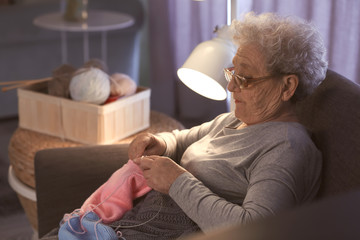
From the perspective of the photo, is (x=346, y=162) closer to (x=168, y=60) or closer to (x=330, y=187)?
(x=330, y=187)

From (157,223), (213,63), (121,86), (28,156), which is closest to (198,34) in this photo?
(121,86)

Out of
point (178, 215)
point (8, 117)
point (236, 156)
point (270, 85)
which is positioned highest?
point (270, 85)

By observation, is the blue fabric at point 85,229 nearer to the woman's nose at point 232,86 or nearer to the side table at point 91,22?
the woman's nose at point 232,86

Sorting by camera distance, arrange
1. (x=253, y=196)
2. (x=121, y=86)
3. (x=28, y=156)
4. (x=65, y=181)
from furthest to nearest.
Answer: (x=121, y=86)
(x=28, y=156)
(x=65, y=181)
(x=253, y=196)

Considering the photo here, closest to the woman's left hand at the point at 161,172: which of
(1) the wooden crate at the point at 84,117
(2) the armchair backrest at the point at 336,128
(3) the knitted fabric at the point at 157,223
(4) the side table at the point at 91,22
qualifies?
(3) the knitted fabric at the point at 157,223

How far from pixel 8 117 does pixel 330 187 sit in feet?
8.53

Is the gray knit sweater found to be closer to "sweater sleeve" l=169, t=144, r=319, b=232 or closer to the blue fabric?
"sweater sleeve" l=169, t=144, r=319, b=232

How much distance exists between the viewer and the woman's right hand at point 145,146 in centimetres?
148

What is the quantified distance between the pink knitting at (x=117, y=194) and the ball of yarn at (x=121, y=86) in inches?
19.1

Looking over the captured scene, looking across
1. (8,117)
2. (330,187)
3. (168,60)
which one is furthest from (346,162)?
(8,117)

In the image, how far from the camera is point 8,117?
11.3 feet

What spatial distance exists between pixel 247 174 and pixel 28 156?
0.84m

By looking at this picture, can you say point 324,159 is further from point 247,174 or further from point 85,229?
point 85,229

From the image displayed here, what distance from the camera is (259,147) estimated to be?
125 centimetres
